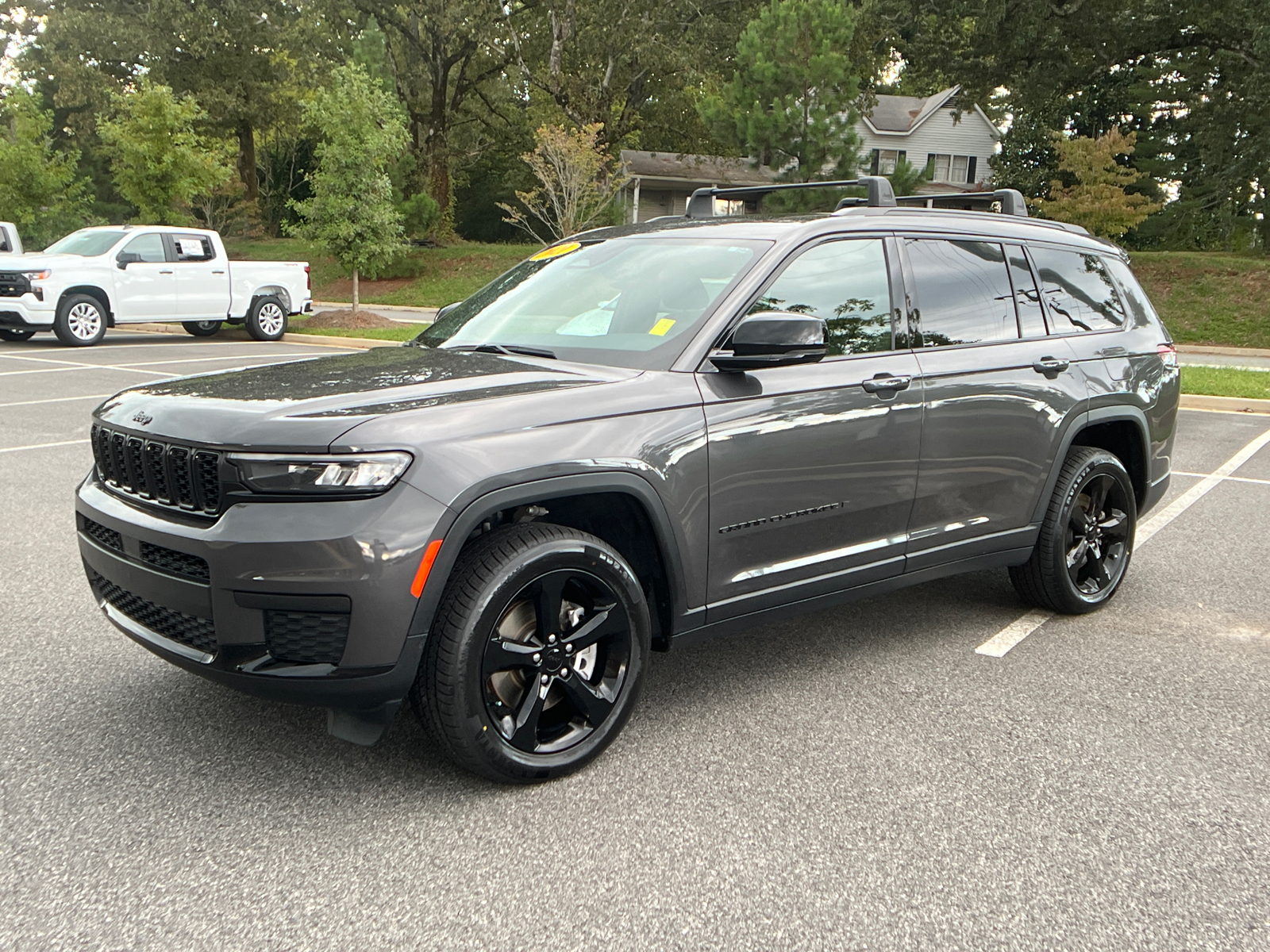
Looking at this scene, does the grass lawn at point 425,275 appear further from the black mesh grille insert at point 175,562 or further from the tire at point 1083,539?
the black mesh grille insert at point 175,562

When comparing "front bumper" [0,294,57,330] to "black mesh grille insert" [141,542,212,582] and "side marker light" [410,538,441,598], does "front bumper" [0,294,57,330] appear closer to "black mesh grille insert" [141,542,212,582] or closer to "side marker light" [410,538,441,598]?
"black mesh grille insert" [141,542,212,582]

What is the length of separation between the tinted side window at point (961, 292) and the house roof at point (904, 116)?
2125 inches

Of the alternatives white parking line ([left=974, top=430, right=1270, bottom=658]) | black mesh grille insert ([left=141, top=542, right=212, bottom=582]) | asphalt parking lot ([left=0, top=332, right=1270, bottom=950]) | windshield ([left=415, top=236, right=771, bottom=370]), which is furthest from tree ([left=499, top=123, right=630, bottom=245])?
black mesh grille insert ([left=141, top=542, right=212, bottom=582])

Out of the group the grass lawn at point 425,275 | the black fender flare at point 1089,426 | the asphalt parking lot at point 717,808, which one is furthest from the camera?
the grass lawn at point 425,275

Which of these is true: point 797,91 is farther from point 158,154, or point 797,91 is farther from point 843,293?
point 843,293

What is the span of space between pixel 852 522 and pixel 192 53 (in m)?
44.3

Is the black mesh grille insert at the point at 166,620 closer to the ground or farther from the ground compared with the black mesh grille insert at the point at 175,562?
closer to the ground

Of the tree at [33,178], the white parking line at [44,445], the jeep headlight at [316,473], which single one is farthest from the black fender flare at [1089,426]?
the tree at [33,178]

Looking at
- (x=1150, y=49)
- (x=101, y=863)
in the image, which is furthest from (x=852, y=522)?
(x=1150, y=49)

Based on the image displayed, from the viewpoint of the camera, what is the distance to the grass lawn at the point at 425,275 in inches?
1363

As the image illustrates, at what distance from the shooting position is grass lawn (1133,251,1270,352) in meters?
26.8

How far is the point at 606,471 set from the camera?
3.41 meters

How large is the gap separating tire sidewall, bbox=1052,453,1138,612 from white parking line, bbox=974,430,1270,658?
172 mm

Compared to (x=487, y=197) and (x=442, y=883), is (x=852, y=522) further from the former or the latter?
(x=487, y=197)
